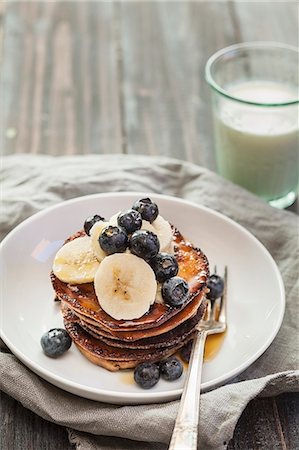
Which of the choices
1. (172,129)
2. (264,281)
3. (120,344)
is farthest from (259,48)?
(120,344)

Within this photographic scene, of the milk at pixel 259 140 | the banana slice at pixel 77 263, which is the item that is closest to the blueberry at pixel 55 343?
the banana slice at pixel 77 263

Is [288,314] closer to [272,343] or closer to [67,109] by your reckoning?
[272,343]

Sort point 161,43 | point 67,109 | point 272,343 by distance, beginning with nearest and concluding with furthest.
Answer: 1. point 272,343
2. point 67,109
3. point 161,43

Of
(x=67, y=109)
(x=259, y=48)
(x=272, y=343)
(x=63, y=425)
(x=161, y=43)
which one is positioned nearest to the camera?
(x=63, y=425)

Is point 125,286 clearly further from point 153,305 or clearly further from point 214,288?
point 214,288

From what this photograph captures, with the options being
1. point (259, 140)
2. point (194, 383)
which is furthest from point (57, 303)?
point (259, 140)
